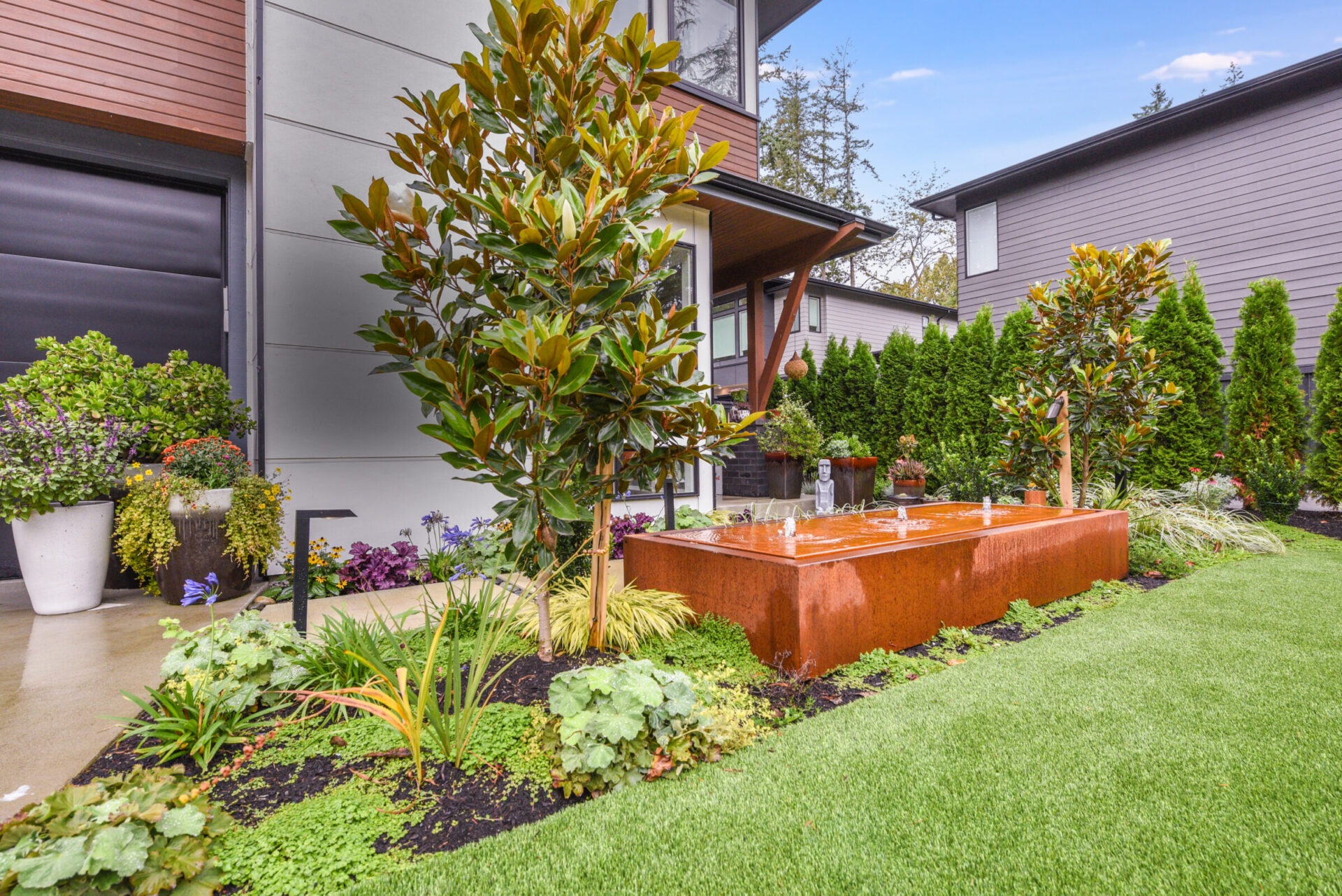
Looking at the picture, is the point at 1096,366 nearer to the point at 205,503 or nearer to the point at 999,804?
the point at 999,804

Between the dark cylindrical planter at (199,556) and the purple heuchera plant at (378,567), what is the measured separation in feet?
2.00

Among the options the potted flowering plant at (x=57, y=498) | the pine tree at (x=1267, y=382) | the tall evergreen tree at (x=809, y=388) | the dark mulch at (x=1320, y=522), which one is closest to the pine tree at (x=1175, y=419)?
the pine tree at (x=1267, y=382)

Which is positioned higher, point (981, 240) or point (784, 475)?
point (981, 240)

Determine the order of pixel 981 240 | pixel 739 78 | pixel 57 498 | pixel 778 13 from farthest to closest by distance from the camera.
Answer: pixel 981 240 → pixel 778 13 → pixel 739 78 → pixel 57 498

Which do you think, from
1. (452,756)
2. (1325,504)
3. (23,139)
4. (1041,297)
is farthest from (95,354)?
(1325,504)

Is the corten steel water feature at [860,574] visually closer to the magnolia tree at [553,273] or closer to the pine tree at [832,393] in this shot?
the magnolia tree at [553,273]

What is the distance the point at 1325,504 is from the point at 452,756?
9.03 m

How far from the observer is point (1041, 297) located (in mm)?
4680

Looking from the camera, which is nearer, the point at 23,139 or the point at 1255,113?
the point at 23,139

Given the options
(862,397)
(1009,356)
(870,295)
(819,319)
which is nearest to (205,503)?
(1009,356)

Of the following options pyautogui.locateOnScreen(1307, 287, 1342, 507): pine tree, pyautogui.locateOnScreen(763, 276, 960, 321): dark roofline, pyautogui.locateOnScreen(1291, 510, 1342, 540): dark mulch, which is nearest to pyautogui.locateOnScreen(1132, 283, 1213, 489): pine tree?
pyautogui.locateOnScreen(1291, 510, 1342, 540): dark mulch

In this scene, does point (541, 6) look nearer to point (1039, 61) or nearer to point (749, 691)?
point (749, 691)

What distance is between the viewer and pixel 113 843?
1.08 metres

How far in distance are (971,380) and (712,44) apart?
16.6ft
